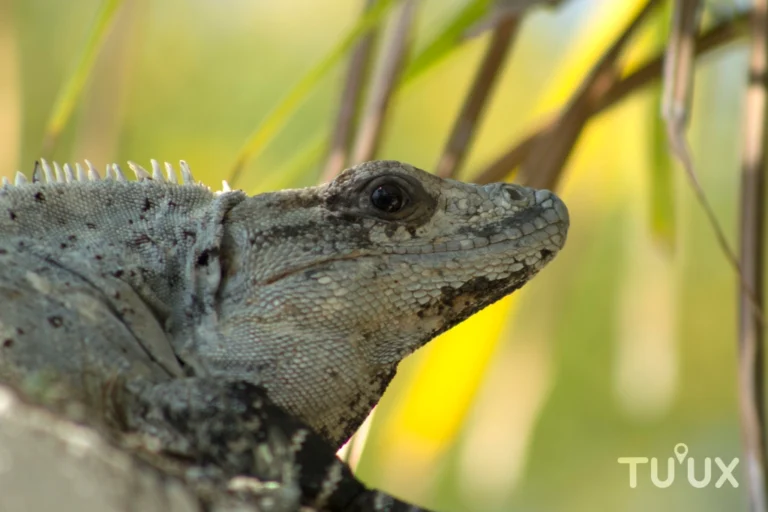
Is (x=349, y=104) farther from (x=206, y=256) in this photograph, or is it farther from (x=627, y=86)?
(x=206, y=256)

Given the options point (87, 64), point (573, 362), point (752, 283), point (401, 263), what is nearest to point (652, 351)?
point (752, 283)

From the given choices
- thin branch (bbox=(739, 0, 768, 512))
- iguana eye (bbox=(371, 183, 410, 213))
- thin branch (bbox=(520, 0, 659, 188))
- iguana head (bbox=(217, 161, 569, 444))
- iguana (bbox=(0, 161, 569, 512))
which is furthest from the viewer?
thin branch (bbox=(520, 0, 659, 188))

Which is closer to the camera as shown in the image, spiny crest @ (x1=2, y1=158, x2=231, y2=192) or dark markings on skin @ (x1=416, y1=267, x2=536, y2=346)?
dark markings on skin @ (x1=416, y1=267, x2=536, y2=346)

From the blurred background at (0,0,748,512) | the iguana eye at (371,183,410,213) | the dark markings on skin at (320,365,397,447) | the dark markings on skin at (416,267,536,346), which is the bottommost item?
the dark markings on skin at (320,365,397,447)

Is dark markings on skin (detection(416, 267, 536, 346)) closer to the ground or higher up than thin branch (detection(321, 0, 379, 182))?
closer to the ground

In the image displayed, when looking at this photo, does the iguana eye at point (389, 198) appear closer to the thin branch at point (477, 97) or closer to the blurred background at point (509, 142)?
the thin branch at point (477, 97)

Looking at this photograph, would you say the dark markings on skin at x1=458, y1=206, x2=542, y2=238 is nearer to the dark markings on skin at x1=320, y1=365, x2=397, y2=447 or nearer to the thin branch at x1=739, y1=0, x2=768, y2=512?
the dark markings on skin at x1=320, y1=365, x2=397, y2=447

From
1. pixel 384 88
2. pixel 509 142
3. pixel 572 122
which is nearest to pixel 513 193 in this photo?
pixel 572 122

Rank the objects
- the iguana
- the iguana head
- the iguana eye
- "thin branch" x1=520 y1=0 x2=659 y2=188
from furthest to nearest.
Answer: "thin branch" x1=520 y1=0 x2=659 y2=188 < the iguana eye < the iguana head < the iguana

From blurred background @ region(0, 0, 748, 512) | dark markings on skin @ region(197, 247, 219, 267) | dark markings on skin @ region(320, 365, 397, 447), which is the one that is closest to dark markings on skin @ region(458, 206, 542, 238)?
dark markings on skin @ region(320, 365, 397, 447)
